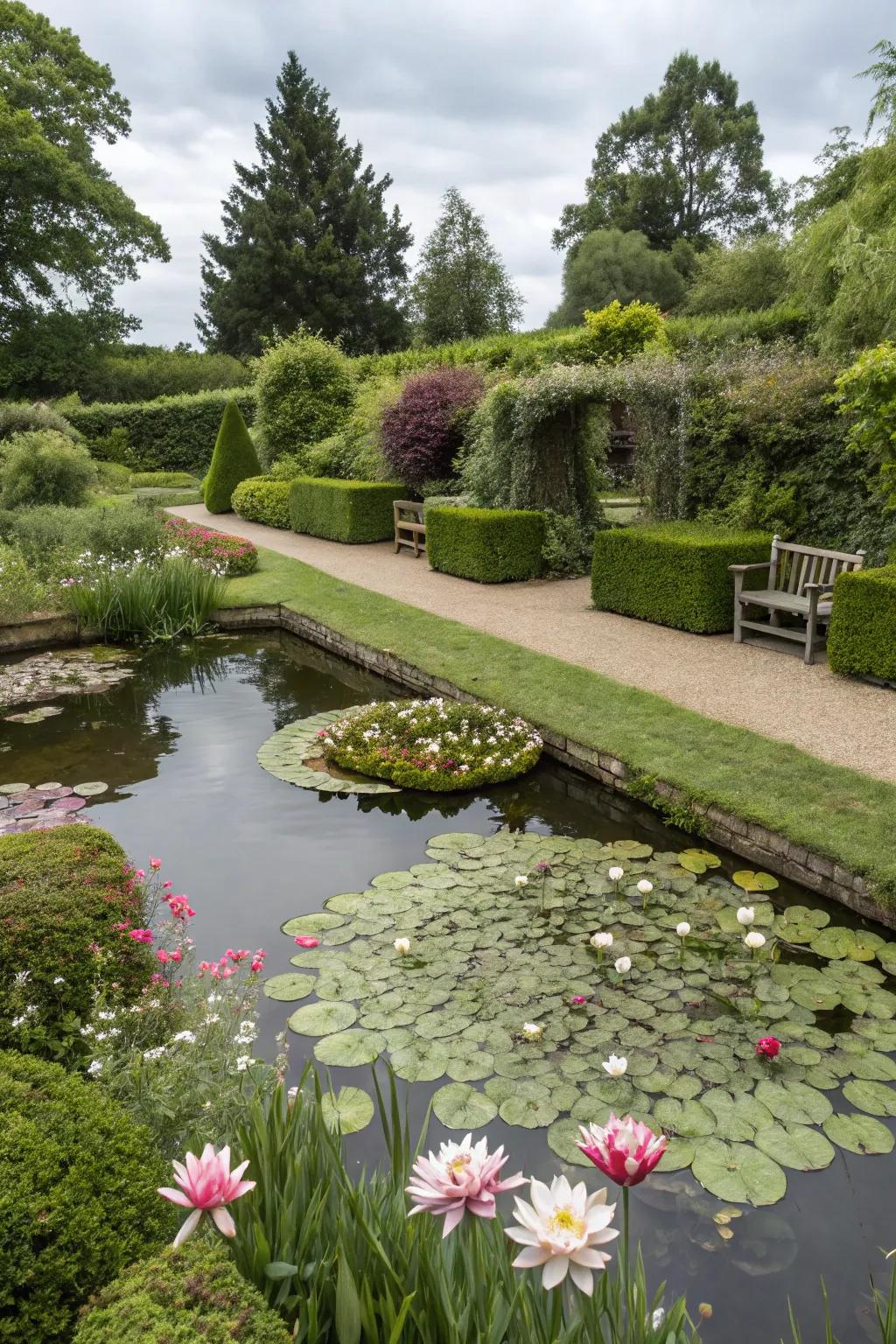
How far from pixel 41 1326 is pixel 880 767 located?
4954mm

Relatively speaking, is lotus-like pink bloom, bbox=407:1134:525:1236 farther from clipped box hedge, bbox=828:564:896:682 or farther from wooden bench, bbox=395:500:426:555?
wooden bench, bbox=395:500:426:555

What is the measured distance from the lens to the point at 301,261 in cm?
3444

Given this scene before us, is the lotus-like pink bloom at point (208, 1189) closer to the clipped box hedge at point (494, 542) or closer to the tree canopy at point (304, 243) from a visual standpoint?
the clipped box hedge at point (494, 542)

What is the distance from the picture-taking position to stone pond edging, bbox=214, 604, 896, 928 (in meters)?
4.34

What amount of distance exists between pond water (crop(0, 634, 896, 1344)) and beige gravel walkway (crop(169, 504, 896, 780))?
4.14ft

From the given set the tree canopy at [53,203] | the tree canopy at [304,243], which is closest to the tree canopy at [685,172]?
the tree canopy at [304,243]

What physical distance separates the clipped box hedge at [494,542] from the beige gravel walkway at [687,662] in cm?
22

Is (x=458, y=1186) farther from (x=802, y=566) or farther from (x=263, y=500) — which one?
(x=263, y=500)

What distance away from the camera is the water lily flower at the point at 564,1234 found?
1.22m

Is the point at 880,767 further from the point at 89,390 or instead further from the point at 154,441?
the point at 89,390

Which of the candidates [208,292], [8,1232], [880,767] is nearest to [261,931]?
[8,1232]

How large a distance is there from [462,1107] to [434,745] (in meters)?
3.21

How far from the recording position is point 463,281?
96.4ft

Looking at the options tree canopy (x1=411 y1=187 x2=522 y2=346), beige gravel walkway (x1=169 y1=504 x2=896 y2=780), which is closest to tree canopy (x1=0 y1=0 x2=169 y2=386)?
tree canopy (x1=411 y1=187 x2=522 y2=346)
